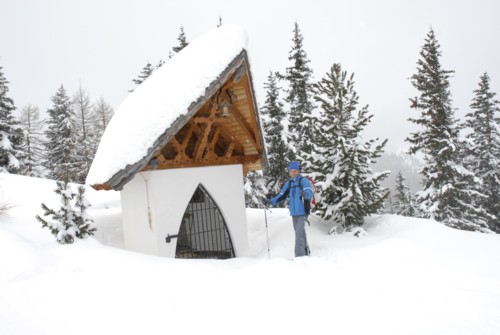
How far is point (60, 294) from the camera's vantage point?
351 centimetres

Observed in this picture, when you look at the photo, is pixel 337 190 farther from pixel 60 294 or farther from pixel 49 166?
pixel 49 166

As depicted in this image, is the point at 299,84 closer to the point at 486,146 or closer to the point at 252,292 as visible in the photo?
the point at 486,146

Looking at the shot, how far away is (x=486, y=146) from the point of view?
74.2ft

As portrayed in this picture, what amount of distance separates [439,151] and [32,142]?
107 ft

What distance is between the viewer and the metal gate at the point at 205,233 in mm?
8680

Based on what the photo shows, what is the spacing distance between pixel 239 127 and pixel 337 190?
305 cm

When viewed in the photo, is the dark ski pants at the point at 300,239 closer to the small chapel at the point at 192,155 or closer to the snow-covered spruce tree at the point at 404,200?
the small chapel at the point at 192,155

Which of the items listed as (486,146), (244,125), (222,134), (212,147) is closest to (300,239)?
(212,147)

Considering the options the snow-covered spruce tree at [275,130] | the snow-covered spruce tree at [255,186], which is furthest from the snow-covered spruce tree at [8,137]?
the snow-covered spruce tree at [275,130]

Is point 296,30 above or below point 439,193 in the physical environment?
above

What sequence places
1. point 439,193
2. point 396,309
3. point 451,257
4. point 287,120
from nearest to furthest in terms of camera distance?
point 396,309 < point 451,257 < point 439,193 < point 287,120

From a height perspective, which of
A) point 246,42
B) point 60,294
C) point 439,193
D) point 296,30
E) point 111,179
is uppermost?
point 296,30

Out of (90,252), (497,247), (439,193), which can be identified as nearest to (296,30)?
A: (439,193)

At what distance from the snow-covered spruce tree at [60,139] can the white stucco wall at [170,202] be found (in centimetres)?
2218
